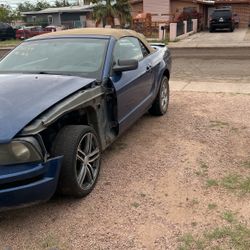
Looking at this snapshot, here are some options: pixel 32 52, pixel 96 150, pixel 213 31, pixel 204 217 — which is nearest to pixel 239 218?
pixel 204 217

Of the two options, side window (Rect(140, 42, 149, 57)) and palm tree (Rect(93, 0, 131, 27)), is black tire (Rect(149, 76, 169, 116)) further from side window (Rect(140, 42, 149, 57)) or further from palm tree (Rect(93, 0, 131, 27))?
palm tree (Rect(93, 0, 131, 27))

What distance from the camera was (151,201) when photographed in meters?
3.83

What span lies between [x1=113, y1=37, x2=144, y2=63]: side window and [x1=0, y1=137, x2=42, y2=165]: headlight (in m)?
1.98

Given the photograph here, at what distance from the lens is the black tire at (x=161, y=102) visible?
6527 millimetres

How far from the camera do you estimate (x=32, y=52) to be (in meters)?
5.04

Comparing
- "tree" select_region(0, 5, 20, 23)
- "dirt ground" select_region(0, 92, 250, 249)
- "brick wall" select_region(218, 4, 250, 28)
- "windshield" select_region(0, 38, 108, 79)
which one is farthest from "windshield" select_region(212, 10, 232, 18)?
"windshield" select_region(0, 38, 108, 79)

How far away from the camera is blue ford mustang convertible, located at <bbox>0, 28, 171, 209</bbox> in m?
3.19

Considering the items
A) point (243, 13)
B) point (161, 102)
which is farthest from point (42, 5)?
point (161, 102)

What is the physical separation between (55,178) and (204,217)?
1.32 meters

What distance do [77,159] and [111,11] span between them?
25255 mm

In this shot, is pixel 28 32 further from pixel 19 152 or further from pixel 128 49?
pixel 19 152

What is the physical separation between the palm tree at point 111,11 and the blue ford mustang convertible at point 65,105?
22603 mm

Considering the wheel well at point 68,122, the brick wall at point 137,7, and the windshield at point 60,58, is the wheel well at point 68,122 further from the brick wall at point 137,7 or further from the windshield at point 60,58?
the brick wall at point 137,7

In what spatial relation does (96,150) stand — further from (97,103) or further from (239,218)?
(239,218)
